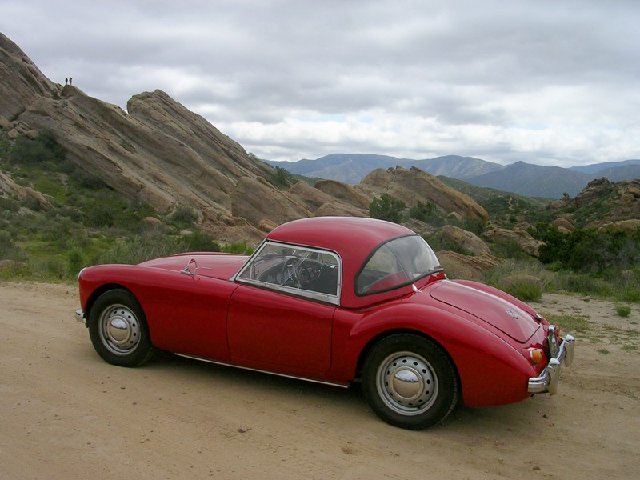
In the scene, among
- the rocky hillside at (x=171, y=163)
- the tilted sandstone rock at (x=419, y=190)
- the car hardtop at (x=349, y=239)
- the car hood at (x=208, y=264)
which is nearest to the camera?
the car hardtop at (x=349, y=239)

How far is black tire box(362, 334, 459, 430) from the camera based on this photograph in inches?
177

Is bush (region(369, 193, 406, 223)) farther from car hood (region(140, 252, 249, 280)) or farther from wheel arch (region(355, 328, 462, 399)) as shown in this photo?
wheel arch (region(355, 328, 462, 399))

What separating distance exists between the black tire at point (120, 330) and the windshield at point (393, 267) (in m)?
2.06

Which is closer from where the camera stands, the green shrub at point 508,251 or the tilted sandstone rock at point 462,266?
the tilted sandstone rock at point 462,266

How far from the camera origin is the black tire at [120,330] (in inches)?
225

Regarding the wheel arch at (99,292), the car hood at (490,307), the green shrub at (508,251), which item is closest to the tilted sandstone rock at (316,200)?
the green shrub at (508,251)

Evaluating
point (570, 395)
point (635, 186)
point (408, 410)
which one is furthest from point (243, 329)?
point (635, 186)

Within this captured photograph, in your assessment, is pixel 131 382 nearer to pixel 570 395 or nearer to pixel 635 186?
pixel 570 395

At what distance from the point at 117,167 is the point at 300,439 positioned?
35.5 metres

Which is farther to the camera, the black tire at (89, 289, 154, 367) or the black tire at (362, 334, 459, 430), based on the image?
the black tire at (89, 289, 154, 367)

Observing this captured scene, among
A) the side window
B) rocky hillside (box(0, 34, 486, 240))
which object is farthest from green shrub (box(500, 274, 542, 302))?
rocky hillside (box(0, 34, 486, 240))

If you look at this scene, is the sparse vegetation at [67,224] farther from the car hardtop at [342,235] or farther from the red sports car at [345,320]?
the car hardtop at [342,235]

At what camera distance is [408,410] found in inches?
182

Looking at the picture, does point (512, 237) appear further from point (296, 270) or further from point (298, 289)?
point (298, 289)
